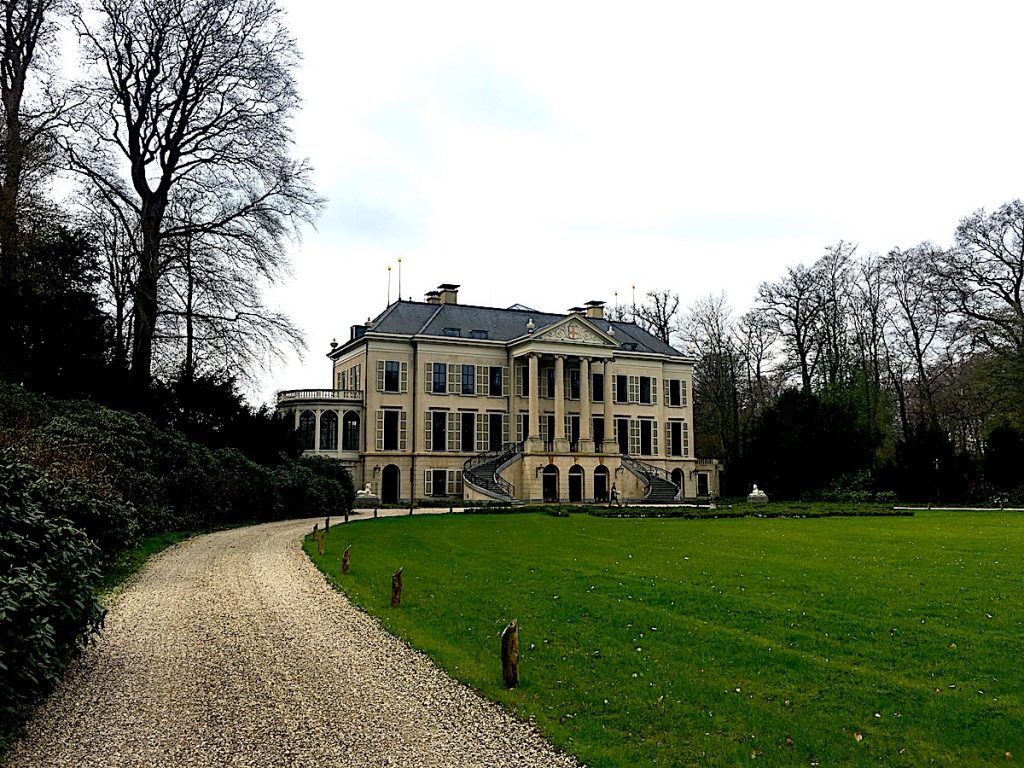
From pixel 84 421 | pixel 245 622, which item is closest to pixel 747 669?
pixel 245 622

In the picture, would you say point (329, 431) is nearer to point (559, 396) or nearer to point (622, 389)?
Answer: point (559, 396)

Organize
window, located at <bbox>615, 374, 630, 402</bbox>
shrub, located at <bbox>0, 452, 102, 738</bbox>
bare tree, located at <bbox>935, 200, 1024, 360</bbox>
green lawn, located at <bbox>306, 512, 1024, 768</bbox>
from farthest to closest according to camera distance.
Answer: window, located at <bbox>615, 374, 630, 402</bbox>, bare tree, located at <bbox>935, 200, 1024, 360</bbox>, shrub, located at <bbox>0, 452, 102, 738</bbox>, green lawn, located at <bbox>306, 512, 1024, 768</bbox>

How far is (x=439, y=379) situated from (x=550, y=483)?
29.3ft

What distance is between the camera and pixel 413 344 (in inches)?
1992

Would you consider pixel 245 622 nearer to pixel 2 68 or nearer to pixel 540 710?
pixel 540 710

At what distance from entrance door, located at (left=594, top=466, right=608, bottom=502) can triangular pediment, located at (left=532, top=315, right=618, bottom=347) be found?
7.60 metres

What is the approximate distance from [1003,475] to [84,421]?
39.0 m

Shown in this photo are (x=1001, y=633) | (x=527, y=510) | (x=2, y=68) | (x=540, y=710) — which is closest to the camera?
(x=540, y=710)

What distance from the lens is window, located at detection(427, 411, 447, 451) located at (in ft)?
166

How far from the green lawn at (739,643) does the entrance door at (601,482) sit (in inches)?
1291

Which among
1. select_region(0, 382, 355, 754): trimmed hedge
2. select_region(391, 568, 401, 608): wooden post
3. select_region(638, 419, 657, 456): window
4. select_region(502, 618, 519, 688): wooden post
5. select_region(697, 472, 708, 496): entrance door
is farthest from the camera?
select_region(697, 472, 708, 496): entrance door

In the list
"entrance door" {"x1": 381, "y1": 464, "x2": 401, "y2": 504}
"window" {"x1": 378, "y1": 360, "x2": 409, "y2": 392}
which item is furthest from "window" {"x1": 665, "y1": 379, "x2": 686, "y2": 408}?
"entrance door" {"x1": 381, "y1": 464, "x2": 401, "y2": 504}

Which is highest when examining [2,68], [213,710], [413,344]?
[2,68]

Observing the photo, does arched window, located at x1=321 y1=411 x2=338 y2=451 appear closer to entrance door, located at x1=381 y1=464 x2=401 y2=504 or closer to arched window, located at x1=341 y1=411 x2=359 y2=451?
arched window, located at x1=341 y1=411 x2=359 y2=451
